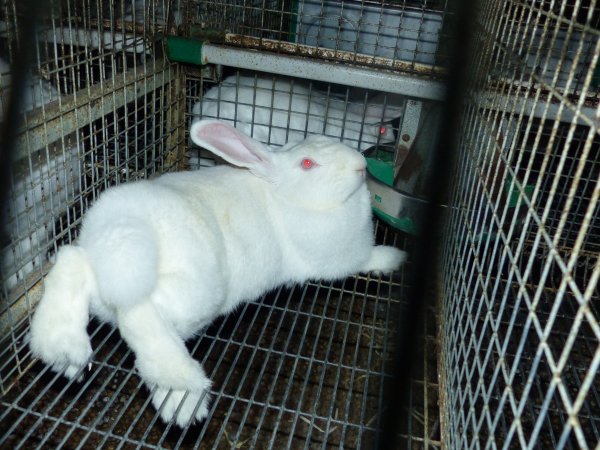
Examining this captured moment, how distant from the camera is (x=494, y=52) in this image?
1472 millimetres

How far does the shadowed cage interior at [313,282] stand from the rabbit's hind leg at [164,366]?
0.17 feet

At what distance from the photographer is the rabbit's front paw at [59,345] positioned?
4.07ft

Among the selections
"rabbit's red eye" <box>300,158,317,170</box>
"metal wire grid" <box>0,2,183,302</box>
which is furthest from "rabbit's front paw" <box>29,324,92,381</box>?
"rabbit's red eye" <box>300,158,317,170</box>

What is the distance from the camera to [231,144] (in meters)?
1.68

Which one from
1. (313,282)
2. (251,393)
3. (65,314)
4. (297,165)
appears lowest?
(251,393)

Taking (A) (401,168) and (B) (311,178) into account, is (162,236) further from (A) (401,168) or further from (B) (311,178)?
(A) (401,168)

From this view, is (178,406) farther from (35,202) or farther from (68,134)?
(68,134)

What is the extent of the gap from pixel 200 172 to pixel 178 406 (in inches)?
29.3

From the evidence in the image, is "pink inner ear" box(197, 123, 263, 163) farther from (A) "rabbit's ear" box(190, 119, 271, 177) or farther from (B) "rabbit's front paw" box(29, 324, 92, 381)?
(B) "rabbit's front paw" box(29, 324, 92, 381)

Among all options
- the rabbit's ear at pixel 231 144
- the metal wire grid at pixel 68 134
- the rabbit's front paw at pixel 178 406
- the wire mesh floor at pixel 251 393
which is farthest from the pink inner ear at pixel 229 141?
the rabbit's front paw at pixel 178 406

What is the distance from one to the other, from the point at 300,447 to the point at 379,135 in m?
1.23

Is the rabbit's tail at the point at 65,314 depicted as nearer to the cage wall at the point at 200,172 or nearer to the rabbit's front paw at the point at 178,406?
the cage wall at the point at 200,172

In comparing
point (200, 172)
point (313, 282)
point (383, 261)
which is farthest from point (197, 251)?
point (383, 261)

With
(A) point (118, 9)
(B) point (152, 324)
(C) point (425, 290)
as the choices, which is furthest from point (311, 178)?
(C) point (425, 290)
